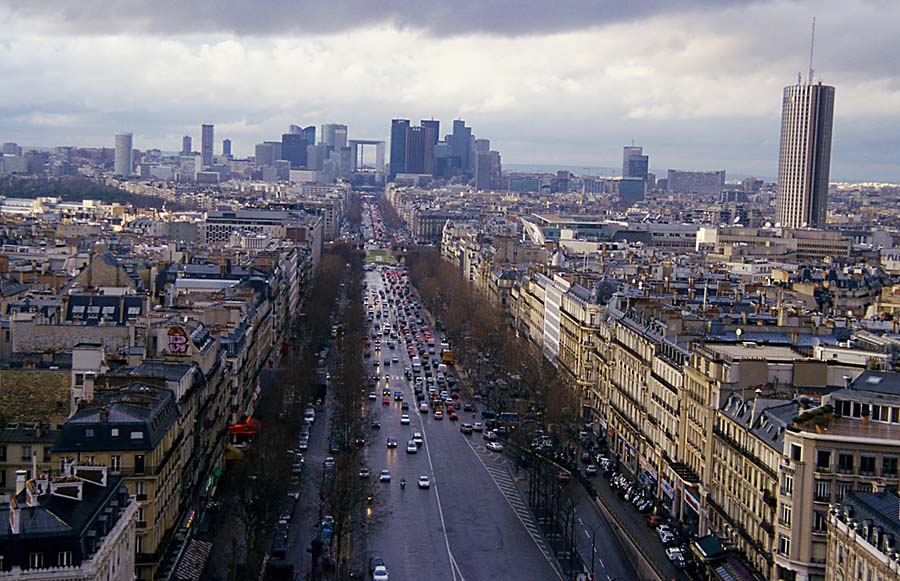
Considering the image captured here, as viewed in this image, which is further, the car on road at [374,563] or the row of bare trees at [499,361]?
the row of bare trees at [499,361]

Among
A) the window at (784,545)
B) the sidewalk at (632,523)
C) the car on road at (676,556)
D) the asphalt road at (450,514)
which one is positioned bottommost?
the asphalt road at (450,514)

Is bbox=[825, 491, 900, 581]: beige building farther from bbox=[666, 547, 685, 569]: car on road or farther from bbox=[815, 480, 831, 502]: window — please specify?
bbox=[666, 547, 685, 569]: car on road

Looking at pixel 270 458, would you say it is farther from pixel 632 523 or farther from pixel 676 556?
pixel 676 556

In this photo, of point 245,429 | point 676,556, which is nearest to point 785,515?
point 676,556

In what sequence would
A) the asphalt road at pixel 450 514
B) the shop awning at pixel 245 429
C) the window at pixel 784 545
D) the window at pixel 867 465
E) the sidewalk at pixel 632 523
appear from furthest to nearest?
1. the shop awning at pixel 245 429
2. the asphalt road at pixel 450 514
3. the sidewalk at pixel 632 523
4. the window at pixel 784 545
5. the window at pixel 867 465

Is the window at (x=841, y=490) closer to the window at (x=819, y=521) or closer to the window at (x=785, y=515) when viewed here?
the window at (x=819, y=521)

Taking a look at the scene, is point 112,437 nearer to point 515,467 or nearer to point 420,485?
point 420,485

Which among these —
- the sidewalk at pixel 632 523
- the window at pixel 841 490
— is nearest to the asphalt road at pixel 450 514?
the sidewalk at pixel 632 523
